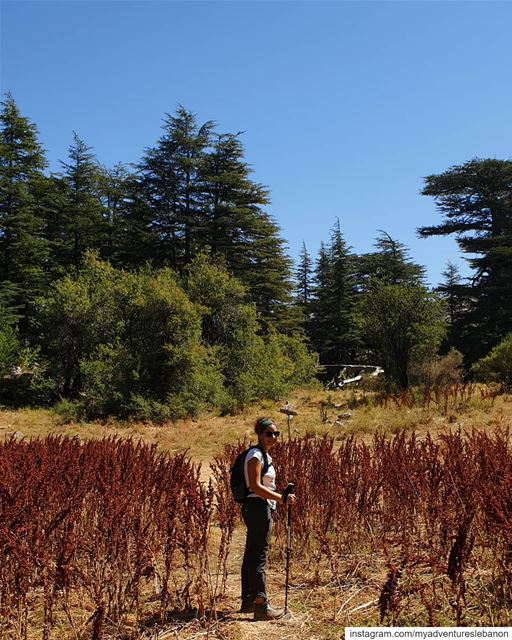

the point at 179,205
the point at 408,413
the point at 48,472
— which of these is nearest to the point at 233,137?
the point at 179,205

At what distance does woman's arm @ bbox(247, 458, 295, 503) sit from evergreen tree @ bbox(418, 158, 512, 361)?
88.1 feet

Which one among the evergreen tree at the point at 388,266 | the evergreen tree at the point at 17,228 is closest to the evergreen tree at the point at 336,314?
the evergreen tree at the point at 388,266

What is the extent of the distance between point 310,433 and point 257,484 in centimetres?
989

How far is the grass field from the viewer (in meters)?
3.87

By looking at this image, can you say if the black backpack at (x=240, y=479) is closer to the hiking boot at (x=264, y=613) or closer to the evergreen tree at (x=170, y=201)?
the hiking boot at (x=264, y=613)

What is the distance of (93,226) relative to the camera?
33656 millimetres

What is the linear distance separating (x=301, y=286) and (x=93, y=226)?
2373 cm

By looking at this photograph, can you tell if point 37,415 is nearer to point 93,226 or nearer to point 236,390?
point 236,390

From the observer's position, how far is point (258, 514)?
14.1 ft

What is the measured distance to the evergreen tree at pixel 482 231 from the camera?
2924 cm

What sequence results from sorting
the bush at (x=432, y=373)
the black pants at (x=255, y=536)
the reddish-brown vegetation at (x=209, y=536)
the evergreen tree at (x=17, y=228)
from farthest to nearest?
the evergreen tree at (x=17, y=228), the bush at (x=432, y=373), the black pants at (x=255, y=536), the reddish-brown vegetation at (x=209, y=536)

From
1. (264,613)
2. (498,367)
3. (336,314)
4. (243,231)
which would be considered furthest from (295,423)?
(336,314)

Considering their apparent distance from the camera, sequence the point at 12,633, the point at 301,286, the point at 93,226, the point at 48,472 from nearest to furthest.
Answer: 1. the point at 12,633
2. the point at 48,472
3. the point at 93,226
4. the point at 301,286

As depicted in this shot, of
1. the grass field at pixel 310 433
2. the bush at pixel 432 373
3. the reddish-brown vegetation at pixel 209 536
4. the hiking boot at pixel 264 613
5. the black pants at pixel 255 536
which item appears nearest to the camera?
the reddish-brown vegetation at pixel 209 536
